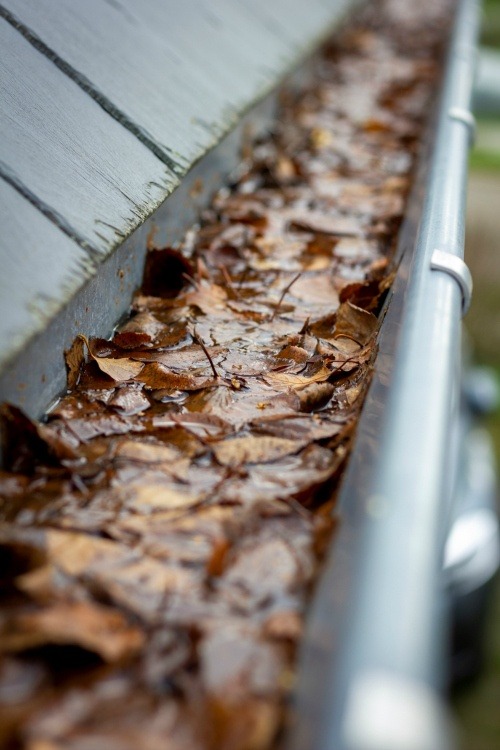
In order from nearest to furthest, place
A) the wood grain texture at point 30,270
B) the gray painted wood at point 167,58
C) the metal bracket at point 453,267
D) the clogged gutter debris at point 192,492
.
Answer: the clogged gutter debris at point 192,492
the wood grain texture at point 30,270
the metal bracket at point 453,267
the gray painted wood at point 167,58

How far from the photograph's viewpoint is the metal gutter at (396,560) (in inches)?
24.2

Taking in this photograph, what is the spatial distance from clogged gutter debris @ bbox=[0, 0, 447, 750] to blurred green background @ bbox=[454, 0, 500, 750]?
10.1ft

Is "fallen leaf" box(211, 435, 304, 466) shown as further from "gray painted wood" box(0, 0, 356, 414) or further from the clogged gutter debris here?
"gray painted wood" box(0, 0, 356, 414)

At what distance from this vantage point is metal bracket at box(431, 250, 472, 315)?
1.29 m

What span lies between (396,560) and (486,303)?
26.4 feet

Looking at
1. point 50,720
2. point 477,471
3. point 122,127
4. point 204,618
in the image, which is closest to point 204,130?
point 122,127

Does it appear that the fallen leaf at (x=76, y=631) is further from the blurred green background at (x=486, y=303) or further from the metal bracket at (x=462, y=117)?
the blurred green background at (x=486, y=303)

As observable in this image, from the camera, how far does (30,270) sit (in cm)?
122

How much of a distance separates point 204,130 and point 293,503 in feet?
4.22

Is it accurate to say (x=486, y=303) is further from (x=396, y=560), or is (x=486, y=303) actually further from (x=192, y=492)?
(x=396, y=560)

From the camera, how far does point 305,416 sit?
4.35ft

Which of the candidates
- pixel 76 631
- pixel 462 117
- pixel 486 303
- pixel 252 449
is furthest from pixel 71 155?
pixel 486 303

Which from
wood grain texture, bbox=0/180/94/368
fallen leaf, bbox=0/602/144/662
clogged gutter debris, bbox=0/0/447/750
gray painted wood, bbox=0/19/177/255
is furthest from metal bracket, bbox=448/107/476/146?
fallen leaf, bbox=0/602/144/662

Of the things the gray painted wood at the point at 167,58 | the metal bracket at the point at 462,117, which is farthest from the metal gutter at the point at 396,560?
the metal bracket at the point at 462,117
